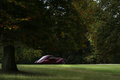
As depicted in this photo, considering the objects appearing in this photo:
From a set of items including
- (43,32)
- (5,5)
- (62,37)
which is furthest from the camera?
(62,37)

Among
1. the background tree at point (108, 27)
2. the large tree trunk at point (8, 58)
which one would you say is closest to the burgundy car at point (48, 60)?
the background tree at point (108, 27)

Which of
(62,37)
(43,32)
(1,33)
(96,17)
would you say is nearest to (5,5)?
(1,33)

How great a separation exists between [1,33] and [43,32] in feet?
7.92

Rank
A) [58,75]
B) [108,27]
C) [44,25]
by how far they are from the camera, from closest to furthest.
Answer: [44,25], [58,75], [108,27]

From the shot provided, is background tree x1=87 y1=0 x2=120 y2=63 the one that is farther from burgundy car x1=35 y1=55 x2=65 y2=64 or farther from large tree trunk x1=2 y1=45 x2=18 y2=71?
burgundy car x1=35 y1=55 x2=65 y2=64

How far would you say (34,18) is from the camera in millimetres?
11992

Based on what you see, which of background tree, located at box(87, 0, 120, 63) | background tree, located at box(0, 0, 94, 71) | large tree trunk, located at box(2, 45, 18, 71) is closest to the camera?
background tree, located at box(0, 0, 94, 71)

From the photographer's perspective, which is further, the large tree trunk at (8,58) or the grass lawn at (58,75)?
the large tree trunk at (8,58)

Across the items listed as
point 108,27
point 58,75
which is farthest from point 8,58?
point 108,27

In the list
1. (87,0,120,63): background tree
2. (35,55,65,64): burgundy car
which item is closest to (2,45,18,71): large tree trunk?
(87,0,120,63): background tree

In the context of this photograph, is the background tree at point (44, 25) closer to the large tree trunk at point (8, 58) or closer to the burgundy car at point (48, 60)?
the large tree trunk at point (8, 58)

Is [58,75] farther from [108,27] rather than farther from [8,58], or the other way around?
[108,27]

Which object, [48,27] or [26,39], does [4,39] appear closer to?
[26,39]

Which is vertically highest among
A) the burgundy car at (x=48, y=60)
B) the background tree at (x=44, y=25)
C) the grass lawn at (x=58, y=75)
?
the background tree at (x=44, y=25)
